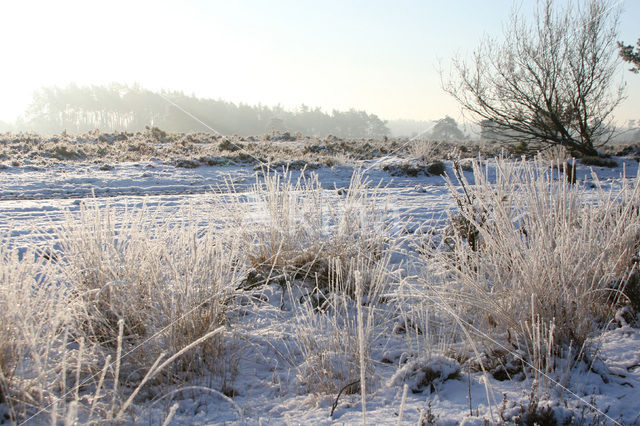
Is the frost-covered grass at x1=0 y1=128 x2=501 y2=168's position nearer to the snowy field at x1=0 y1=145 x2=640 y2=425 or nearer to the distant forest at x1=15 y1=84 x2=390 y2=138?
the snowy field at x1=0 y1=145 x2=640 y2=425

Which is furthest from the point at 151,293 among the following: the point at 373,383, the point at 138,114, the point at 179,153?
the point at 138,114

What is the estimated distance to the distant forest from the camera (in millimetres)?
58094

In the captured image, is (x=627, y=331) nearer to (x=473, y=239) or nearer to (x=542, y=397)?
(x=542, y=397)

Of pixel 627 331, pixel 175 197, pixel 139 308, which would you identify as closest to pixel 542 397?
pixel 627 331

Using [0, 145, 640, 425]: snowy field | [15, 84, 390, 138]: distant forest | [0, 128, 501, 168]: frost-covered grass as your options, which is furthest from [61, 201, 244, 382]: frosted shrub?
[15, 84, 390, 138]: distant forest

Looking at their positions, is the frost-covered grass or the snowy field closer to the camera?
the snowy field

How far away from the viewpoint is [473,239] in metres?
3.62

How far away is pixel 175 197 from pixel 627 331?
21.1ft

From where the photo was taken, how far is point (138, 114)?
6038cm

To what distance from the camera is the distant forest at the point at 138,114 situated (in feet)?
191

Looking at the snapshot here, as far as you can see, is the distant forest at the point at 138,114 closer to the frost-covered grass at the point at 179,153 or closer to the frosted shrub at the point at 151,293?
the frost-covered grass at the point at 179,153

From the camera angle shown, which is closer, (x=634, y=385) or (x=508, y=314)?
(x=634, y=385)

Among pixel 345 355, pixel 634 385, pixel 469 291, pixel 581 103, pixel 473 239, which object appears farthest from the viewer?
pixel 581 103

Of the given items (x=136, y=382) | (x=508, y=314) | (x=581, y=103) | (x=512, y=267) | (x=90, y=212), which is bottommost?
(x=136, y=382)
